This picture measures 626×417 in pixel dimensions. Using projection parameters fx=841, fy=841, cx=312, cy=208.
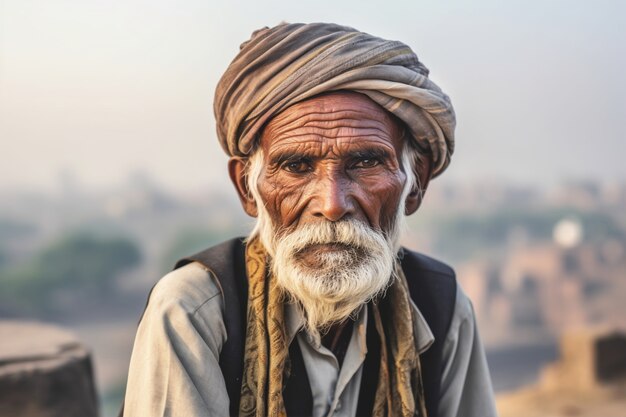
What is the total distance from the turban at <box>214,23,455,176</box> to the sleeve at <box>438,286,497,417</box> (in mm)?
599

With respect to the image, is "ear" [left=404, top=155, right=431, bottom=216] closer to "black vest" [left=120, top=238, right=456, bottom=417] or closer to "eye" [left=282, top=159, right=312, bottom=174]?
"black vest" [left=120, top=238, right=456, bottom=417]

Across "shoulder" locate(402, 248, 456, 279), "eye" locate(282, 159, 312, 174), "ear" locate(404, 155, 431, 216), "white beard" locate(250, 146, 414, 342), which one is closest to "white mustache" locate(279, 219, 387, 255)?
"white beard" locate(250, 146, 414, 342)

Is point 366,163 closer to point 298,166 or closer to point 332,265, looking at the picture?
point 298,166

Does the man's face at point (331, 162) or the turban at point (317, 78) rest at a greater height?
the turban at point (317, 78)

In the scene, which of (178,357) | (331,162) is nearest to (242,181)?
(331,162)

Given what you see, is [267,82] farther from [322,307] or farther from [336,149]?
[322,307]

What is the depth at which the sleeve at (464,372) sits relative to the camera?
2643 mm

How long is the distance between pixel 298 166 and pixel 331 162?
11 centimetres

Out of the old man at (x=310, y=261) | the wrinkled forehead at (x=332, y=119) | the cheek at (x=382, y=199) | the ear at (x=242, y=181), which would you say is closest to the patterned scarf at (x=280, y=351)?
the old man at (x=310, y=261)

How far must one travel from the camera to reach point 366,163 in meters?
2.40

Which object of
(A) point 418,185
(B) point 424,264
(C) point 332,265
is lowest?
(B) point 424,264

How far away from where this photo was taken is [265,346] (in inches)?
92.6

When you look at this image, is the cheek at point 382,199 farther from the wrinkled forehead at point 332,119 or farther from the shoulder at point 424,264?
the shoulder at point 424,264

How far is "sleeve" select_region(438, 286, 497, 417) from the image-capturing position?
2643mm
